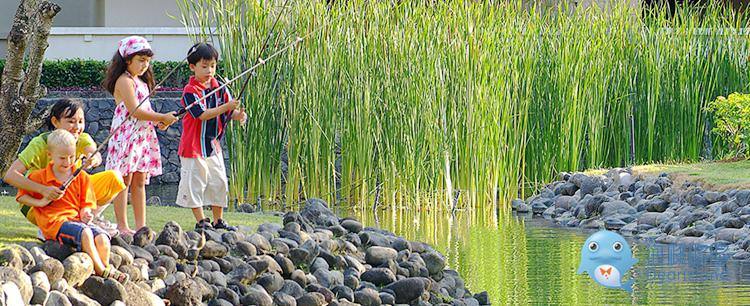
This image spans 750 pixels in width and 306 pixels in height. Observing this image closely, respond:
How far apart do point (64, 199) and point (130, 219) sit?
1290 millimetres

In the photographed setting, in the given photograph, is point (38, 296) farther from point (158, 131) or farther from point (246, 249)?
point (158, 131)

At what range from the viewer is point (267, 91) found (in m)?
11.0

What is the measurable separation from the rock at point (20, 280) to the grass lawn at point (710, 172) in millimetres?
6895

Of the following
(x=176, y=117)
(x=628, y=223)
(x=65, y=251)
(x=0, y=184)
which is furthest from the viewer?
(x=0, y=184)

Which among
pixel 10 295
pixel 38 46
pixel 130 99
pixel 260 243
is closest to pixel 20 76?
pixel 38 46

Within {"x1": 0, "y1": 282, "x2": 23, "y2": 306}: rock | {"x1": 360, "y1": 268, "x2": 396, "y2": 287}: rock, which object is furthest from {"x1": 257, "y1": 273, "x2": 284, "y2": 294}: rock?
{"x1": 0, "y1": 282, "x2": 23, "y2": 306}: rock

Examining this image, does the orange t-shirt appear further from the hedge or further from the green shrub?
the hedge

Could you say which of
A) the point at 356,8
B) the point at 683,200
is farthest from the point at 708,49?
the point at 356,8

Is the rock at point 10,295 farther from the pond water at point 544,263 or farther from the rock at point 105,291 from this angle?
the pond water at point 544,263

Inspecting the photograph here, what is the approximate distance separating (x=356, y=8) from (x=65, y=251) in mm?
5922

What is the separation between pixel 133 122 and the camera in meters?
6.91

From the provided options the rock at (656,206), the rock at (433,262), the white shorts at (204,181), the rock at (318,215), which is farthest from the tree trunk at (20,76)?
the rock at (656,206)

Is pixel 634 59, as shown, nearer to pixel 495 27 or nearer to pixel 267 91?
pixel 495 27

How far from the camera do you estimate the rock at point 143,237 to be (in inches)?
237
